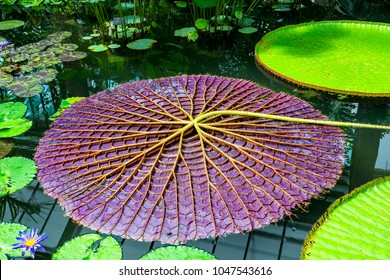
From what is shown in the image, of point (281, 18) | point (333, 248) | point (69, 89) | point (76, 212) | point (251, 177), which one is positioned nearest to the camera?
point (333, 248)

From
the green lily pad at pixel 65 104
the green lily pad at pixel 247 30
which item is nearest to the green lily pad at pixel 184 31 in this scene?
the green lily pad at pixel 247 30

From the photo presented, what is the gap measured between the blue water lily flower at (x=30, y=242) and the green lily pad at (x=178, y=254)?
0.48m

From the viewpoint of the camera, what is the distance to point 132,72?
12.1 feet

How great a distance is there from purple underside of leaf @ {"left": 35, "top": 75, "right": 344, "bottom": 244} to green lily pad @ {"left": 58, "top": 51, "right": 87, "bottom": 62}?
3.35 ft

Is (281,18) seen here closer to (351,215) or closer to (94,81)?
(94,81)

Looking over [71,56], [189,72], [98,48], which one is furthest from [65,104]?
[98,48]

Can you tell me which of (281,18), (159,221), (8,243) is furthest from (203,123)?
(281,18)

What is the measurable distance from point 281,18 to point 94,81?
2458 mm

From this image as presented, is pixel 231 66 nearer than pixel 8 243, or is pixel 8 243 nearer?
pixel 8 243

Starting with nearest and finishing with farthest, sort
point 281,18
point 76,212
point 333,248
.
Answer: point 333,248
point 76,212
point 281,18

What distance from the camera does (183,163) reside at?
7.38ft

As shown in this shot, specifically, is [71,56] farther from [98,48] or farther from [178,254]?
[178,254]

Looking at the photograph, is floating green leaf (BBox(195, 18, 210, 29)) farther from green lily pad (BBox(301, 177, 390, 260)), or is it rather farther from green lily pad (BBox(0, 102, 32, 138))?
green lily pad (BBox(301, 177, 390, 260))

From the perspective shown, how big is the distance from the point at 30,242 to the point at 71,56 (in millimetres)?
2357
